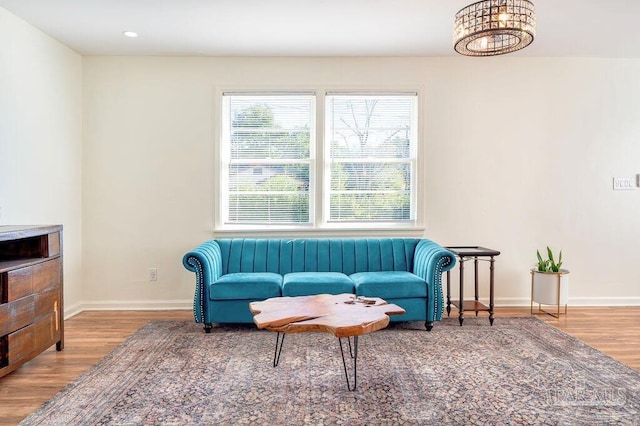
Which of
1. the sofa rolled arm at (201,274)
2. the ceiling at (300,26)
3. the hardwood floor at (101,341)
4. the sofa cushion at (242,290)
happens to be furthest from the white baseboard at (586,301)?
the sofa rolled arm at (201,274)

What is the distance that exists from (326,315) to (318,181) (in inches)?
82.8

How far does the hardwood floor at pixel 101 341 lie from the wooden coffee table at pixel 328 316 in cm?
132

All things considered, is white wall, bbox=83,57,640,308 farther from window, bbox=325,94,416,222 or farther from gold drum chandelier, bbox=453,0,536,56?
gold drum chandelier, bbox=453,0,536,56

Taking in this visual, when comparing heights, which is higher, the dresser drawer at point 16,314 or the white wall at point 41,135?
the white wall at point 41,135

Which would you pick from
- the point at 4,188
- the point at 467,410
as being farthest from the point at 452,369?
the point at 4,188

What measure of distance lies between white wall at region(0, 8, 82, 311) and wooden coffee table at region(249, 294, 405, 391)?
233 centimetres

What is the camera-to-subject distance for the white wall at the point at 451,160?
4.27m

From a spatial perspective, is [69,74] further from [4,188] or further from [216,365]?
[216,365]

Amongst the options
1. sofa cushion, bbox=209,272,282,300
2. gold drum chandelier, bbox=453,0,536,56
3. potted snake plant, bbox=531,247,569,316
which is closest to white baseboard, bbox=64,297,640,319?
potted snake plant, bbox=531,247,569,316

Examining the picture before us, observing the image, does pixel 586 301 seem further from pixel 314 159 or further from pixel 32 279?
pixel 32 279

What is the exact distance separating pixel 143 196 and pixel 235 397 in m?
2.69

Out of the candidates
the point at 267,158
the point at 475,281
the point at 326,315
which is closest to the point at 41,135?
the point at 267,158

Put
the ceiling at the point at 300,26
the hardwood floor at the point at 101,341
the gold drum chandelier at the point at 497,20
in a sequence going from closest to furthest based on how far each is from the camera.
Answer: the gold drum chandelier at the point at 497,20, the hardwood floor at the point at 101,341, the ceiling at the point at 300,26

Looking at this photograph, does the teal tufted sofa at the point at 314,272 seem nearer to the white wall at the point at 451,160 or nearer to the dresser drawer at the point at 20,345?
the white wall at the point at 451,160
